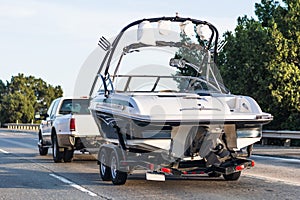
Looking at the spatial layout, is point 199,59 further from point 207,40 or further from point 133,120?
point 133,120

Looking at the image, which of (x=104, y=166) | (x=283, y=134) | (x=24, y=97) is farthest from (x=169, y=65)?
(x=24, y=97)

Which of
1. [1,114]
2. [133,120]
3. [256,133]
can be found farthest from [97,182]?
[1,114]

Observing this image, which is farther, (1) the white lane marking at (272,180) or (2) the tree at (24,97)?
(2) the tree at (24,97)

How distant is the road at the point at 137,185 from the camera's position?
33.0ft

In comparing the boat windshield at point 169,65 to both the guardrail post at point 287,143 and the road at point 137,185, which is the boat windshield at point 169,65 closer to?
the road at point 137,185

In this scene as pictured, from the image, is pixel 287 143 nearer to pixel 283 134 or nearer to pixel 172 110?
pixel 283 134

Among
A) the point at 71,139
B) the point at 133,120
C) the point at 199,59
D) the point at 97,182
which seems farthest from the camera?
the point at 71,139

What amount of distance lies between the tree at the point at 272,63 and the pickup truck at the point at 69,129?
14294 mm

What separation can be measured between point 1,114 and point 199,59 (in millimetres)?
102273

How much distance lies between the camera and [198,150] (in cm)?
1034

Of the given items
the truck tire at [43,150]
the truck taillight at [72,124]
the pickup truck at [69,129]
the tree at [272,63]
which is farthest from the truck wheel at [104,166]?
the tree at [272,63]

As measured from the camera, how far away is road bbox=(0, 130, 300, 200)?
1006 centimetres

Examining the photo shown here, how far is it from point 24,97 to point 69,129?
101 metres

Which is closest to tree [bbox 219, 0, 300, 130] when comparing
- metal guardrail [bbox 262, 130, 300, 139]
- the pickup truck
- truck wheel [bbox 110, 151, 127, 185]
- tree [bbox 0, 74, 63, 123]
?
metal guardrail [bbox 262, 130, 300, 139]
